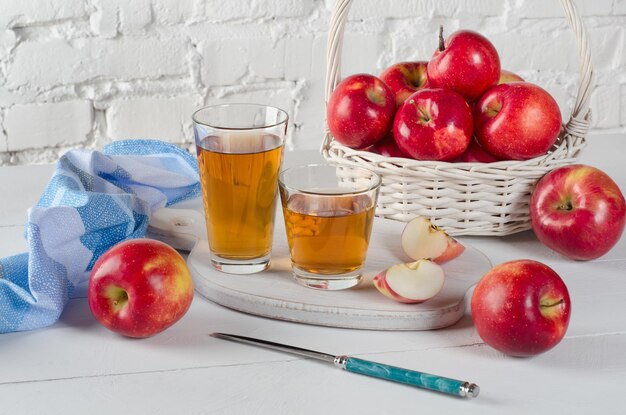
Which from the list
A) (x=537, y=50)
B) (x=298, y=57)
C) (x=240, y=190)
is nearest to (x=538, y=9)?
(x=537, y=50)

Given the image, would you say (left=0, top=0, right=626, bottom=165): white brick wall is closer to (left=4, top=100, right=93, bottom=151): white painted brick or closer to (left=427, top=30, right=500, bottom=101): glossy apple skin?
(left=4, top=100, right=93, bottom=151): white painted brick

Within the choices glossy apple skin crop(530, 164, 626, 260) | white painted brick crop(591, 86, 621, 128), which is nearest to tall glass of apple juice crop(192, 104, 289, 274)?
glossy apple skin crop(530, 164, 626, 260)

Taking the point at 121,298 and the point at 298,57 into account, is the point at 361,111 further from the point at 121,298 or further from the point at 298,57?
the point at 298,57

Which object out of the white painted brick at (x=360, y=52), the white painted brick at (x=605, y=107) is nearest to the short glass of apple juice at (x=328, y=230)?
the white painted brick at (x=360, y=52)

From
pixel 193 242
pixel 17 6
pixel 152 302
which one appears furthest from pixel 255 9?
pixel 152 302

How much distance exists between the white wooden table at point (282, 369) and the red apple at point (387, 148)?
28 centimetres

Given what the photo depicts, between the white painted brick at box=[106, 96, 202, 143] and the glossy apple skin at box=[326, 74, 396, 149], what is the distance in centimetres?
81

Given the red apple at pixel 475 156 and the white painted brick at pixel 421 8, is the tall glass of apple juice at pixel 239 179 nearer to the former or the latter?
the red apple at pixel 475 156

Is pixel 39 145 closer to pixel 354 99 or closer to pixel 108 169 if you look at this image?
pixel 108 169

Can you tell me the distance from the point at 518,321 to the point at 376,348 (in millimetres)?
127

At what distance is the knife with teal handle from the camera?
2.28ft

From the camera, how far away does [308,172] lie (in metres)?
0.92

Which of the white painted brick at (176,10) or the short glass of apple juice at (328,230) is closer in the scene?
the short glass of apple juice at (328,230)

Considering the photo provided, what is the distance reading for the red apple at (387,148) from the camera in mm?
1057
